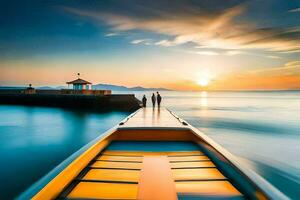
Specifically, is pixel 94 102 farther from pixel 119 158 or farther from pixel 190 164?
pixel 190 164

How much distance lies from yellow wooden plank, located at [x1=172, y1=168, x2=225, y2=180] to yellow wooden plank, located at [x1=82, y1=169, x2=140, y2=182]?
49 centimetres

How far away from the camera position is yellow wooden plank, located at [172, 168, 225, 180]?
3.08 metres

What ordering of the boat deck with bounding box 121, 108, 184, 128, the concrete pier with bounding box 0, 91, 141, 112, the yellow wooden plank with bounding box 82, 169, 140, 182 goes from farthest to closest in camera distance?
the concrete pier with bounding box 0, 91, 141, 112 < the boat deck with bounding box 121, 108, 184, 128 < the yellow wooden plank with bounding box 82, 169, 140, 182

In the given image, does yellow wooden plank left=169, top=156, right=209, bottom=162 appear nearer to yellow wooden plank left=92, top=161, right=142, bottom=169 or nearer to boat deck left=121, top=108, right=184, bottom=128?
yellow wooden plank left=92, top=161, right=142, bottom=169

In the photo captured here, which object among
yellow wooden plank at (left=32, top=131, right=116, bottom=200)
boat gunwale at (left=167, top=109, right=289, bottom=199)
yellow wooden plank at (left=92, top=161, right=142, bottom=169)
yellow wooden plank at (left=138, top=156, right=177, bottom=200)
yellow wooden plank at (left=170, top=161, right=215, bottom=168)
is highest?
boat gunwale at (left=167, top=109, right=289, bottom=199)

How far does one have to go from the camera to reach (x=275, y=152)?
15.1 meters

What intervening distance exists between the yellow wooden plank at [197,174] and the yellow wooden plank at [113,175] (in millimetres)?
494

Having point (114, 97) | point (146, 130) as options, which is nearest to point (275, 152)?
point (146, 130)

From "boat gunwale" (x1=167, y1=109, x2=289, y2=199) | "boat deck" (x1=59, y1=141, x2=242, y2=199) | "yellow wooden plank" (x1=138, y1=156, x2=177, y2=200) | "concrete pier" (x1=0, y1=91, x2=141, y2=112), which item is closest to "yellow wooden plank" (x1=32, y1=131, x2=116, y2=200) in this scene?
"boat deck" (x1=59, y1=141, x2=242, y2=199)

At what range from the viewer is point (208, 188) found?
2725 millimetres

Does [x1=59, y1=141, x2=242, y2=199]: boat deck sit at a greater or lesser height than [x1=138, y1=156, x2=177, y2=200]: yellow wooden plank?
lesser

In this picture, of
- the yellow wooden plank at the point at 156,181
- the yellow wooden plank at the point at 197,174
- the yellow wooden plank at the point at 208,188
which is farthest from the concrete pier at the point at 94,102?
the yellow wooden plank at the point at 208,188

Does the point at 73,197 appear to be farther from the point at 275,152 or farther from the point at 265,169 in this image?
the point at 275,152

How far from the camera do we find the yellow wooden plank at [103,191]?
97.5 inches
